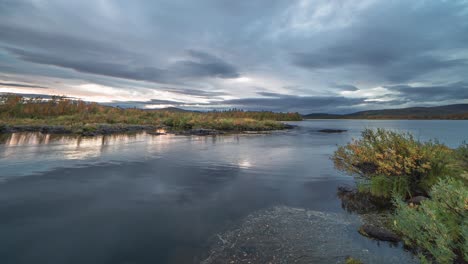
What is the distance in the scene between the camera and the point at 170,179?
1323cm

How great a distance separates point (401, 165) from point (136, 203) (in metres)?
10.2

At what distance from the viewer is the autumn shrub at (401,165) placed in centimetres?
888

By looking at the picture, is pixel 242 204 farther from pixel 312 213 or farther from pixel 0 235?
pixel 0 235

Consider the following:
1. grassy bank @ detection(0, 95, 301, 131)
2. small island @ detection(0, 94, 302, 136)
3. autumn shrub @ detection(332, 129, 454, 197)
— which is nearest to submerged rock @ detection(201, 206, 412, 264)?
autumn shrub @ detection(332, 129, 454, 197)

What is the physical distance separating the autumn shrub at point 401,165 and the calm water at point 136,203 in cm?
195

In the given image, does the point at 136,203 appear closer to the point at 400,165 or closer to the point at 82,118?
the point at 400,165

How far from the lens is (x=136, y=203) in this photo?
9.38m

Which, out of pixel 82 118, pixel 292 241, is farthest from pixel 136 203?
pixel 82 118

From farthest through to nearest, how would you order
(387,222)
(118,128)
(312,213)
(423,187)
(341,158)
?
1. (118,128)
2. (341,158)
3. (423,187)
4. (312,213)
5. (387,222)

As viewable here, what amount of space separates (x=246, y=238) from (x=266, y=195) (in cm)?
417

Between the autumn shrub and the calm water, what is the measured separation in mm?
1948

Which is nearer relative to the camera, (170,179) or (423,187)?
(423,187)

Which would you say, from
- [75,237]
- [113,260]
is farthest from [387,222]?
[75,237]

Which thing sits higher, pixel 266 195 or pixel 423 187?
pixel 423 187
